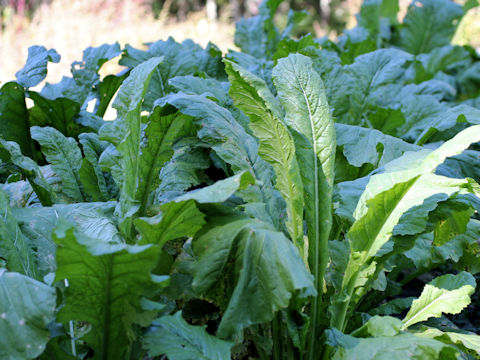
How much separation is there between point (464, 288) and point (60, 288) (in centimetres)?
99

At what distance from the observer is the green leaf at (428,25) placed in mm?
3379

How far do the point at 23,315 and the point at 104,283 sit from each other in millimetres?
161

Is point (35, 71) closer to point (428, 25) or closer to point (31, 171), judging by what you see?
point (31, 171)

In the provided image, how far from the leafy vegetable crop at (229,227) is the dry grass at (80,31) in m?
5.24

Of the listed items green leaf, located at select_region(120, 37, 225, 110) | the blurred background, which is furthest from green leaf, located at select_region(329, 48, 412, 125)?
the blurred background

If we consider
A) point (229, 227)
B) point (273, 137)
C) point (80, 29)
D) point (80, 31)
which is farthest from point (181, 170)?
point (80, 29)

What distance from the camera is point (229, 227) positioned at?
1.07 m

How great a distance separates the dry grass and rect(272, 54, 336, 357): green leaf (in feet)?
→ 18.0

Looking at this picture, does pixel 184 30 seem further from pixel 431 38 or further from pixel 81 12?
pixel 431 38

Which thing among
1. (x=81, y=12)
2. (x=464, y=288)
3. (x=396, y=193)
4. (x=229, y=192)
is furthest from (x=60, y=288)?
(x=81, y=12)

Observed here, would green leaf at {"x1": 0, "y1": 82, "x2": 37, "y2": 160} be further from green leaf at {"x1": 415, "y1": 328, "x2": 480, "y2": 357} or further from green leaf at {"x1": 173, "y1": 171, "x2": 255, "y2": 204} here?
green leaf at {"x1": 415, "y1": 328, "x2": 480, "y2": 357}

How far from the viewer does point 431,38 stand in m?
3.58

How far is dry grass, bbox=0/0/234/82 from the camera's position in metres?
7.39

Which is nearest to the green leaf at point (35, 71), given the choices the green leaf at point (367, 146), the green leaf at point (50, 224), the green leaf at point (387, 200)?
the green leaf at point (50, 224)
